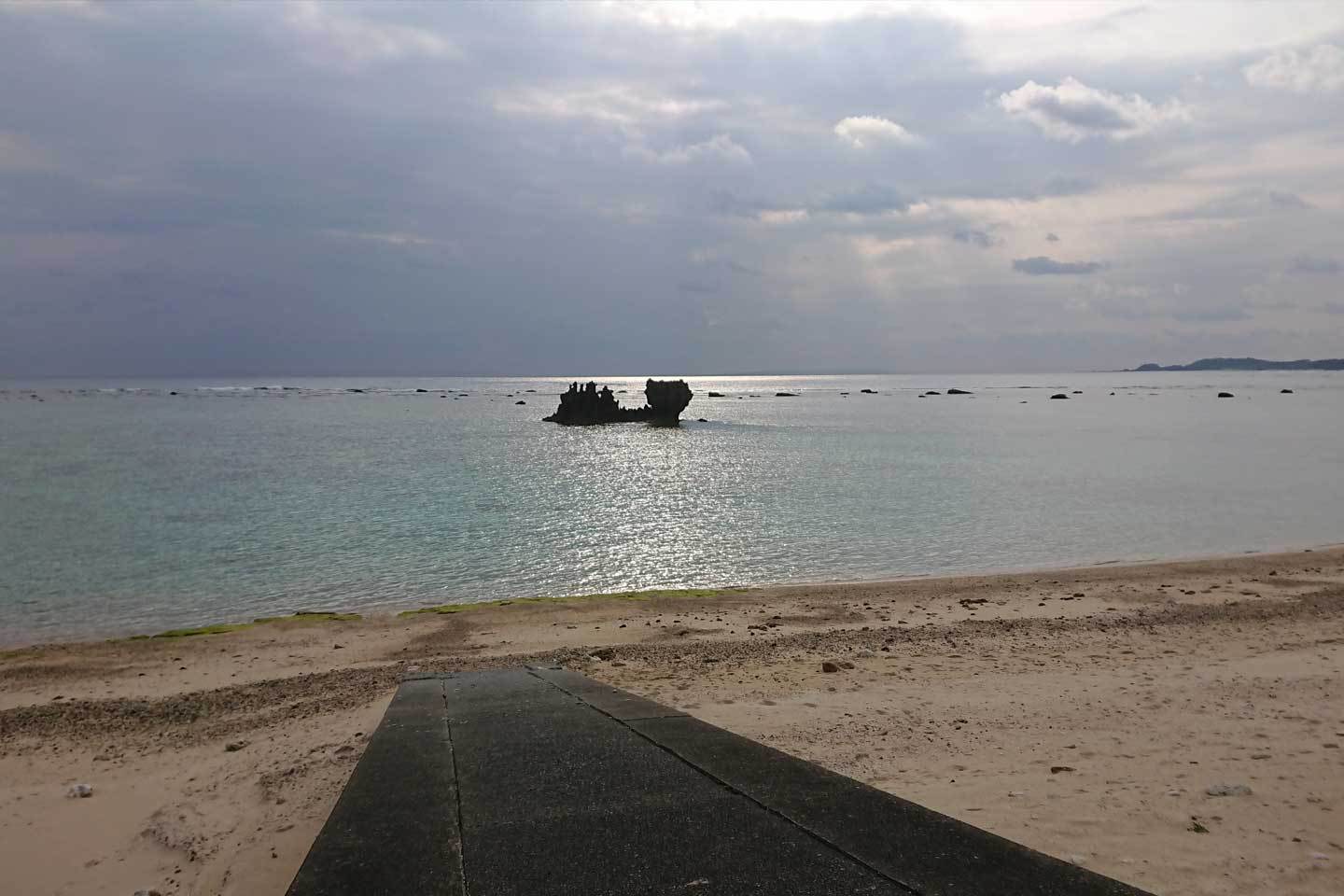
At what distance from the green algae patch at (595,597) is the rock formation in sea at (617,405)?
253 ft

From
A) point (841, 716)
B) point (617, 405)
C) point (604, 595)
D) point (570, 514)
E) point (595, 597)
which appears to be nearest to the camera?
point (841, 716)

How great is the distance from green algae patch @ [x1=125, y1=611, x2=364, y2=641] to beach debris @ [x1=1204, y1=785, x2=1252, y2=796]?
13.7 meters

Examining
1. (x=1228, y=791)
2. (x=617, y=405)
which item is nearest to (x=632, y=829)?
(x=1228, y=791)

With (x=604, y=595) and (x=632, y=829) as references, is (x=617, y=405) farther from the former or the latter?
(x=632, y=829)

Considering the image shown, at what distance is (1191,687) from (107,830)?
11.3 metres

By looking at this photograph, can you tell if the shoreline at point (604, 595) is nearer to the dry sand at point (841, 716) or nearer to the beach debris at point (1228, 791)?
the dry sand at point (841, 716)

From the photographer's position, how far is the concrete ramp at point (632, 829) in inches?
147

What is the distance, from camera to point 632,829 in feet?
14.1

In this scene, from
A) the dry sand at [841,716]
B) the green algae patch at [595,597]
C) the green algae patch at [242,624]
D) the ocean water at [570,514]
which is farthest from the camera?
the ocean water at [570,514]

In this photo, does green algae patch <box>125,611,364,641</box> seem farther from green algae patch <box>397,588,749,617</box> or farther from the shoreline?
green algae patch <box>397,588,749,617</box>

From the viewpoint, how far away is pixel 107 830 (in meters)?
6.68

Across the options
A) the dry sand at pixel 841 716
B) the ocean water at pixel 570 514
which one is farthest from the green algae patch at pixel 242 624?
the ocean water at pixel 570 514

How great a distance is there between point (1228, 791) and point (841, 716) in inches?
137

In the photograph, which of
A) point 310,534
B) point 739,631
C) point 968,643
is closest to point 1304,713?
point 968,643
